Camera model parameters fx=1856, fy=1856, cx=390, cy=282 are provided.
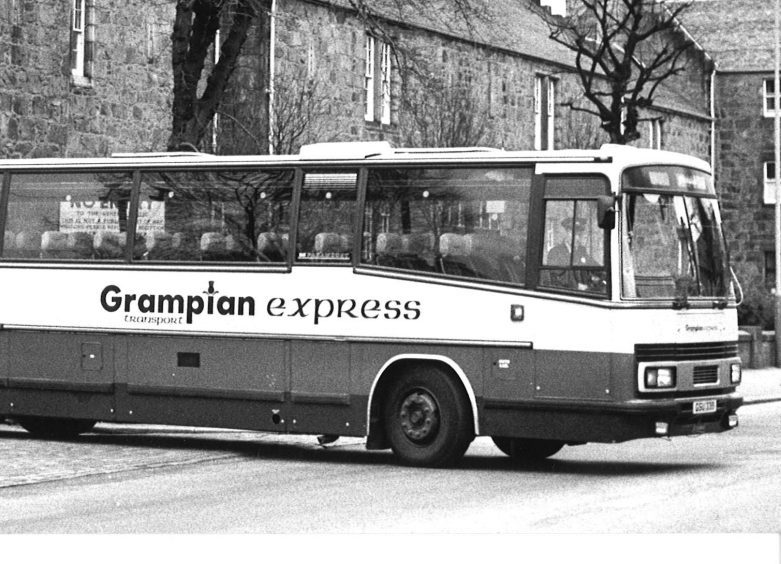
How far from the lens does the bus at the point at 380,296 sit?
16.5 m

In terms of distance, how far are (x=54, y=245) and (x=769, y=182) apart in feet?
180

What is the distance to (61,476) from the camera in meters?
16.2

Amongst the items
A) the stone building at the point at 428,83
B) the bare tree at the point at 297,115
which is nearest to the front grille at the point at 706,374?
the stone building at the point at 428,83

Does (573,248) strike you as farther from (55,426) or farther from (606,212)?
(55,426)

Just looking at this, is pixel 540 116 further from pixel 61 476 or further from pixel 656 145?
pixel 61 476

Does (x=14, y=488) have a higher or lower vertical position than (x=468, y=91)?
lower

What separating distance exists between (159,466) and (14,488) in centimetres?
223

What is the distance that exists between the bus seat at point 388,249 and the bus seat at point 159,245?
8.06 ft

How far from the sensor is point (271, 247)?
18.2m

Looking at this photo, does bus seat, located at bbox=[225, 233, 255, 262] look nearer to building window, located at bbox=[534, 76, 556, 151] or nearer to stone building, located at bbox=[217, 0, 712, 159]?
stone building, located at bbox=[217, 0, 712, 159]

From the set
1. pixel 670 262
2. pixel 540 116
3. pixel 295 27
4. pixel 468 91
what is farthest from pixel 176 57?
pixel 540 116

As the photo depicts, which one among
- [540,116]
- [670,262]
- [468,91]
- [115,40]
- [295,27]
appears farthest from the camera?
[540,116]

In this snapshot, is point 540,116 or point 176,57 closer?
point 176,57

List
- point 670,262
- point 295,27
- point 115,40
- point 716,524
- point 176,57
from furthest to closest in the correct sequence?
point 295,27
point 115,40
point 176,57
point 670,262
point 716,524
